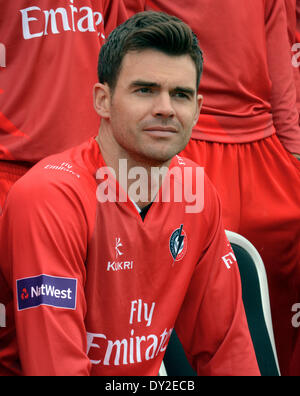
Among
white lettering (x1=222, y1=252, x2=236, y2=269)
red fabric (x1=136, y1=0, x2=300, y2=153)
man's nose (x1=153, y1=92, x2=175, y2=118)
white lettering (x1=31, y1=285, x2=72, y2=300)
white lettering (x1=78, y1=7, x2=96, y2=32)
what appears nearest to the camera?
white lettering (x1=31, y1=285, x2=72, y2=300)

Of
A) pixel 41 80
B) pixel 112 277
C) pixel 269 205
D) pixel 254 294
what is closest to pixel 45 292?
pixel 112 277

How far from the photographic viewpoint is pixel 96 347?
4.71ft

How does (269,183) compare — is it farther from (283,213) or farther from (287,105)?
(287,105)

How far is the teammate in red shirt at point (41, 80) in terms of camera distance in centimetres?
193

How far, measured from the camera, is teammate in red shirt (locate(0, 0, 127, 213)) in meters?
1.93

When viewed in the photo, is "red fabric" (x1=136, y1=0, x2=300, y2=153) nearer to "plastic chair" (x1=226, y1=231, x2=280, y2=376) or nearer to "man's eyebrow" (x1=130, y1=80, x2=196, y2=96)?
"plastic chair" (x1=226, y1=231, x2=280, y2=376)

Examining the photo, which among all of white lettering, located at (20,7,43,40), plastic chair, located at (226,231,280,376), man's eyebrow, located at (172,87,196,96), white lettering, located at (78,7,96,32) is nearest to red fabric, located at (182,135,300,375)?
plastic chair, located at (226,231,280,376)

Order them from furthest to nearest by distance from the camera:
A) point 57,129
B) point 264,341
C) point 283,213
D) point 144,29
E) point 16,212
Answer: point 283,213 < point 57,129 < point 264,341 < point 144,29 < point 16,212

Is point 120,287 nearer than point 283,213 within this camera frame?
Yes

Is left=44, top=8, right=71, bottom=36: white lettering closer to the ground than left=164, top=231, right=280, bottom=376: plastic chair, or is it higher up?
higher up

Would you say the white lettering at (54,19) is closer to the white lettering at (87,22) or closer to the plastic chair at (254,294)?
the white lettering at (87,22)

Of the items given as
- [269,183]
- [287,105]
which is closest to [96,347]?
[269,183]

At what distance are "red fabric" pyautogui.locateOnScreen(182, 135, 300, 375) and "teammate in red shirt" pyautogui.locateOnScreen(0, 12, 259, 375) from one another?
59 centimetres
